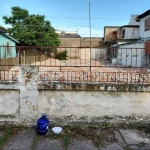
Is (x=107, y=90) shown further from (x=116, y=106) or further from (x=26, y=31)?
(x=26, y=31)

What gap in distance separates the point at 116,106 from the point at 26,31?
18.0 metres

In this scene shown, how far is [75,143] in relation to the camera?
3.51m

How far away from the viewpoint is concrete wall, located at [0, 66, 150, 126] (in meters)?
4.06

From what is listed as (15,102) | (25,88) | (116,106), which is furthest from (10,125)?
(116,106)

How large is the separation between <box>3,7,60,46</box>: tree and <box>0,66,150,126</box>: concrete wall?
16595 millimetres

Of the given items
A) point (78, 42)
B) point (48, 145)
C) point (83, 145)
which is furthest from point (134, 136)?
point (78, 42)

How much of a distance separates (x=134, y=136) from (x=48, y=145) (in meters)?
1.72

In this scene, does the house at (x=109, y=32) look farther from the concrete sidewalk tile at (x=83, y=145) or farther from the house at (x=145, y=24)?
the concrete sidewalk tile at (x=83, y=145)

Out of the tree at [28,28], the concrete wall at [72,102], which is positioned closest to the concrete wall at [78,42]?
the tree at [28,28]

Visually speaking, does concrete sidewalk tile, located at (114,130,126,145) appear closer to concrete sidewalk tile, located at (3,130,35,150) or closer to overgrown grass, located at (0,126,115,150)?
overgrown grass, located at (0,126,115,150)

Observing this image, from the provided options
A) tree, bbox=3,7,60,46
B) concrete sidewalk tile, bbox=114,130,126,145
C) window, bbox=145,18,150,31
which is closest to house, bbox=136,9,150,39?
window, bbox=145,18,150,31

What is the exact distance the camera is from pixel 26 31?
20.2m

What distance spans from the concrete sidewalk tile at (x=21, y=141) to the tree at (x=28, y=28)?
17.1 m

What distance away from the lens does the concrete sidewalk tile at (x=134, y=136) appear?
11.8 feet
